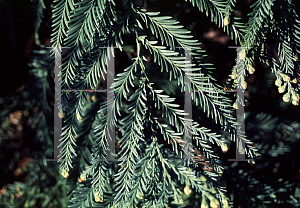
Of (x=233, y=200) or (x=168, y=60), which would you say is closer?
(x=168, y=60)

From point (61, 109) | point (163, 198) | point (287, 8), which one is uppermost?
point (287, 8)

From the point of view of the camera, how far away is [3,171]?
0.89 meters

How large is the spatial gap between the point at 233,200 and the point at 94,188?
532mm

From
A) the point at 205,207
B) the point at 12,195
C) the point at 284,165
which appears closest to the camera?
the point at 205,207

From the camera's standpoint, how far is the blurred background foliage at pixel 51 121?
771mm

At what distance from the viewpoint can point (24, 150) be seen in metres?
Answer: 0.86

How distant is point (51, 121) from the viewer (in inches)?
30.9

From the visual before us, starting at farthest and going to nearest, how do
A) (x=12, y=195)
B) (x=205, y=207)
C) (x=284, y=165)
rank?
(x=284, y=165) → (x=12, y=195) → (x=205, y=207)

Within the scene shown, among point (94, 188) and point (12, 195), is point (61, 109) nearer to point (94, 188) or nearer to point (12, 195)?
point (94, 188)

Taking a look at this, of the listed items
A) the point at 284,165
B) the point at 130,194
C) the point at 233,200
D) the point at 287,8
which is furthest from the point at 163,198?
the point at 284,165

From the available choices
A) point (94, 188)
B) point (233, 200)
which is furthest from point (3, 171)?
point (233, 200)

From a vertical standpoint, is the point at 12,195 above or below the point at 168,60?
below

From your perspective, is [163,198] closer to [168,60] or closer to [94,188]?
[94,188]

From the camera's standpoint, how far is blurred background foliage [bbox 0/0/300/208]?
0.77m
